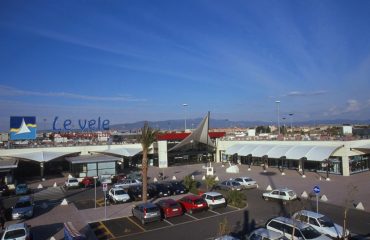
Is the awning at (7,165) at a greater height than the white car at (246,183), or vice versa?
the awning at (7,165)

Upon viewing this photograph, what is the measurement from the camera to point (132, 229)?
77.7ft

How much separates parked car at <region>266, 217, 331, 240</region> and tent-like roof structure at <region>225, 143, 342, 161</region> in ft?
89.4

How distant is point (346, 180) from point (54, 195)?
34.6 meters

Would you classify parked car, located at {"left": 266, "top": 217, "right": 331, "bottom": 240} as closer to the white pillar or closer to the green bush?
the green bush

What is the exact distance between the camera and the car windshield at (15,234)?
1962cm

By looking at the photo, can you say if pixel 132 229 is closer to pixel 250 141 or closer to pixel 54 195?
pixel 54 195

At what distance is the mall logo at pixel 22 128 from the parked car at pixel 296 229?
46501mm

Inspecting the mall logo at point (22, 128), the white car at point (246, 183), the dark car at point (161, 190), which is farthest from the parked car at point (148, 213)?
the mall logo at point (22, 128)

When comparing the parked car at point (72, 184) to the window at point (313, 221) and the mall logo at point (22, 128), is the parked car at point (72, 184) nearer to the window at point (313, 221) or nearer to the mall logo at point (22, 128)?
the mall logo at point (22, 128)

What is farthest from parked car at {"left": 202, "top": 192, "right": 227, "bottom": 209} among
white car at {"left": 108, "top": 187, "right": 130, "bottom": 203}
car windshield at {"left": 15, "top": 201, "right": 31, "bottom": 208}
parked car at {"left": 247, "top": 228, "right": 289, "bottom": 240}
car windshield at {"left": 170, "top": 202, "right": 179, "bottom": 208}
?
car windshield at {"left": 15, "top": 201, "right": 31, "bottom": 208}

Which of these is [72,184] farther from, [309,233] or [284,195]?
[309,233]

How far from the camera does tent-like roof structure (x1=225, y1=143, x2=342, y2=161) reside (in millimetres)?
44906

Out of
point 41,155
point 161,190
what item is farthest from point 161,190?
point 41,155

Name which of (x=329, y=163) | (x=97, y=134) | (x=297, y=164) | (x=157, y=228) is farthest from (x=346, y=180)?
(x=97, y=134)
